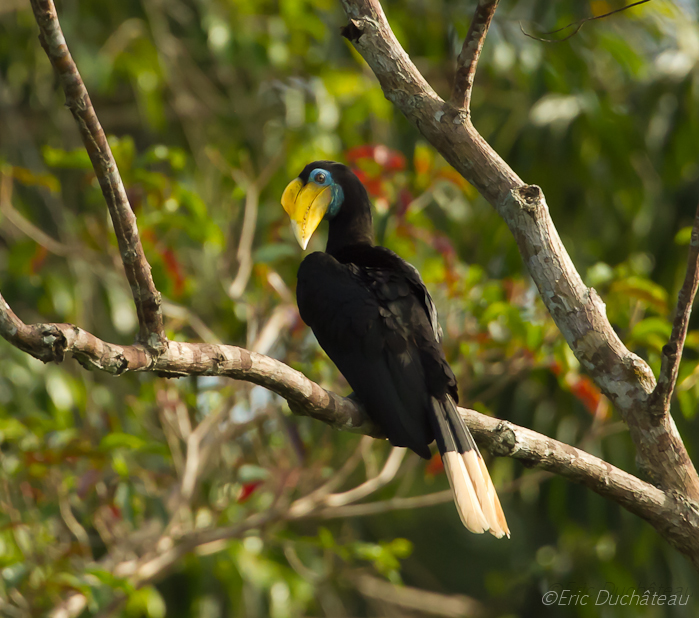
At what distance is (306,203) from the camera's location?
2754 mm

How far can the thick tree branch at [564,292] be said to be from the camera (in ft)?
5.99

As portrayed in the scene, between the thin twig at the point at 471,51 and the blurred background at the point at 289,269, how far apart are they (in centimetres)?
102

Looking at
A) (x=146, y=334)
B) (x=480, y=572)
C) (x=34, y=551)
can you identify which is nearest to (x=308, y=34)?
(x=34, y=551)

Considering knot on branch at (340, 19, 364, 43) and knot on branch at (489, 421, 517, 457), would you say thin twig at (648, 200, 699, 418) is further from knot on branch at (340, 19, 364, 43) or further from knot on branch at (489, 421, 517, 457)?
knot on branch at (340, 19, 364, 43)

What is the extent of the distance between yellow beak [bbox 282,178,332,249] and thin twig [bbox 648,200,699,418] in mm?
1321

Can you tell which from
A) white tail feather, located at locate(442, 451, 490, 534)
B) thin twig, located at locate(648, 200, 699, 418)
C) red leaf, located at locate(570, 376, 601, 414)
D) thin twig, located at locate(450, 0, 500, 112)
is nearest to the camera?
thin twig, located at locate(648, 200, 699, 418)

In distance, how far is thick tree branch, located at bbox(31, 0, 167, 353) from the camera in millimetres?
1383

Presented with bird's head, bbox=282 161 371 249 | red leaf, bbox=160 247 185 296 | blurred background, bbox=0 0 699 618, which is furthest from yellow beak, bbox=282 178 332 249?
red leaf, bbox=160 247 185 296

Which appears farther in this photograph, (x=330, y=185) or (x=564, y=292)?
(x=330, y=185)

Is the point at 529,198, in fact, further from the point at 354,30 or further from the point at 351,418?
the point at 351,418

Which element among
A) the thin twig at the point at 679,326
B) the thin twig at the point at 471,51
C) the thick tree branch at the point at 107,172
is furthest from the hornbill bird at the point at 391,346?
the thick tree branch at the point at 107,172

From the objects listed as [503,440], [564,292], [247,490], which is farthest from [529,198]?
[247,490]

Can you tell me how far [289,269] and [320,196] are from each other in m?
1.16

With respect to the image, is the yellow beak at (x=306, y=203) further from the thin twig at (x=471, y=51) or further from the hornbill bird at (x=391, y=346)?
the thin twig at (x=471, y=51)
